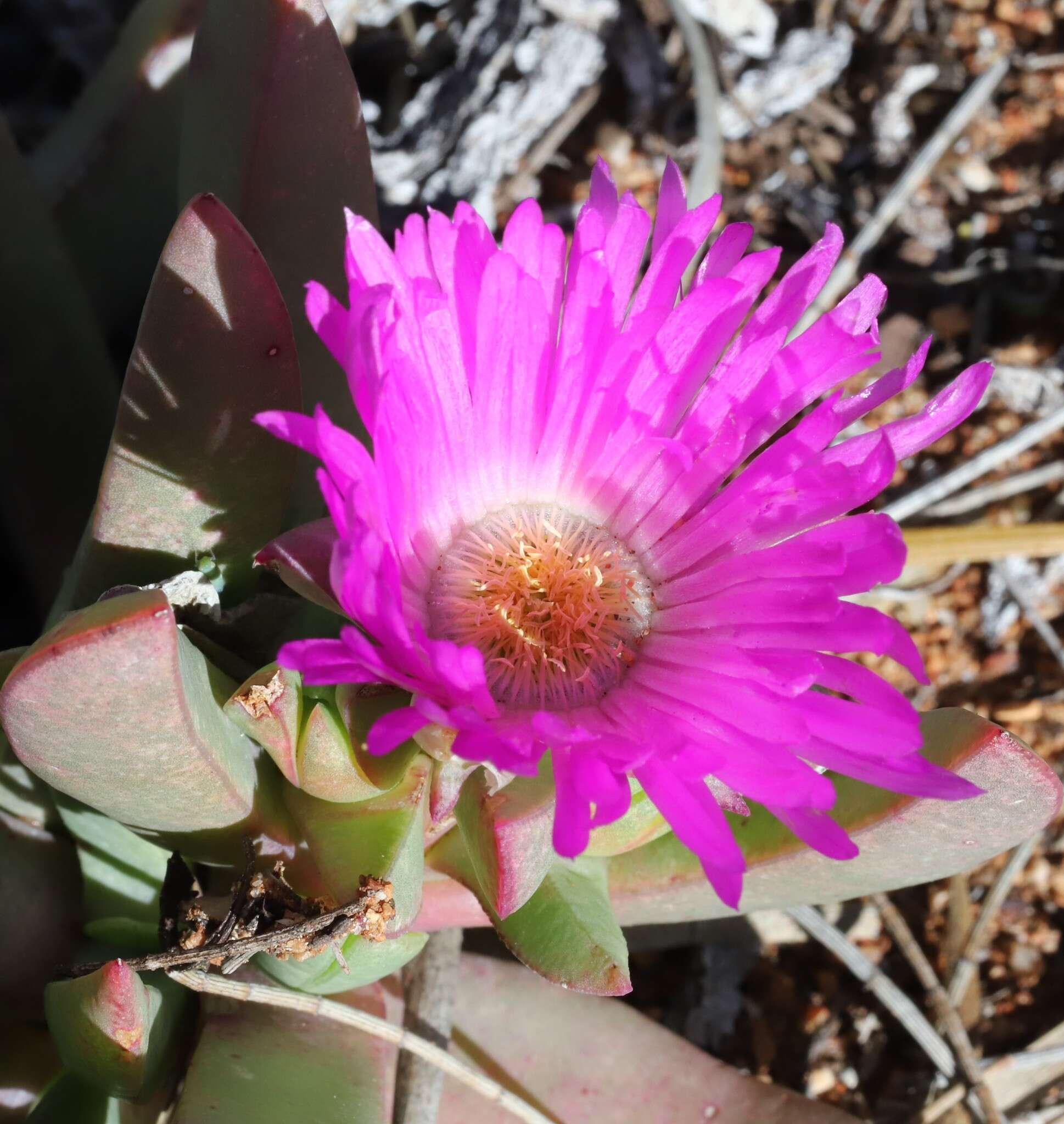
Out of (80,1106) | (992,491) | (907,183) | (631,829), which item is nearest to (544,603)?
(631,829)

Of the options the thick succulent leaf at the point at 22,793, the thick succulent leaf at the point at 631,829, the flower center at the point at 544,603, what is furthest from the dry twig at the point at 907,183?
the thick succulent leaf at the point at 22,793

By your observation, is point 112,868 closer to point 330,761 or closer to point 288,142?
point 330,761

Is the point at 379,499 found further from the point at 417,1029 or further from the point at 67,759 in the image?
the point at 417,1029

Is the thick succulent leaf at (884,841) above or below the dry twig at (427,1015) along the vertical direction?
above

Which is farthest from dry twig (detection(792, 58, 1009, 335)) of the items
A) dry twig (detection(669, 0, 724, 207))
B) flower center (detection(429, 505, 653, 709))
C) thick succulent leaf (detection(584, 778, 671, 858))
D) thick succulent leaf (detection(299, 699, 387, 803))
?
thick succulent leaf (detection(299, 699, 387, 803))

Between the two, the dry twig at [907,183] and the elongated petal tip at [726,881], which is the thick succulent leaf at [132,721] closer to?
the elongated petal tip at [726,881]
